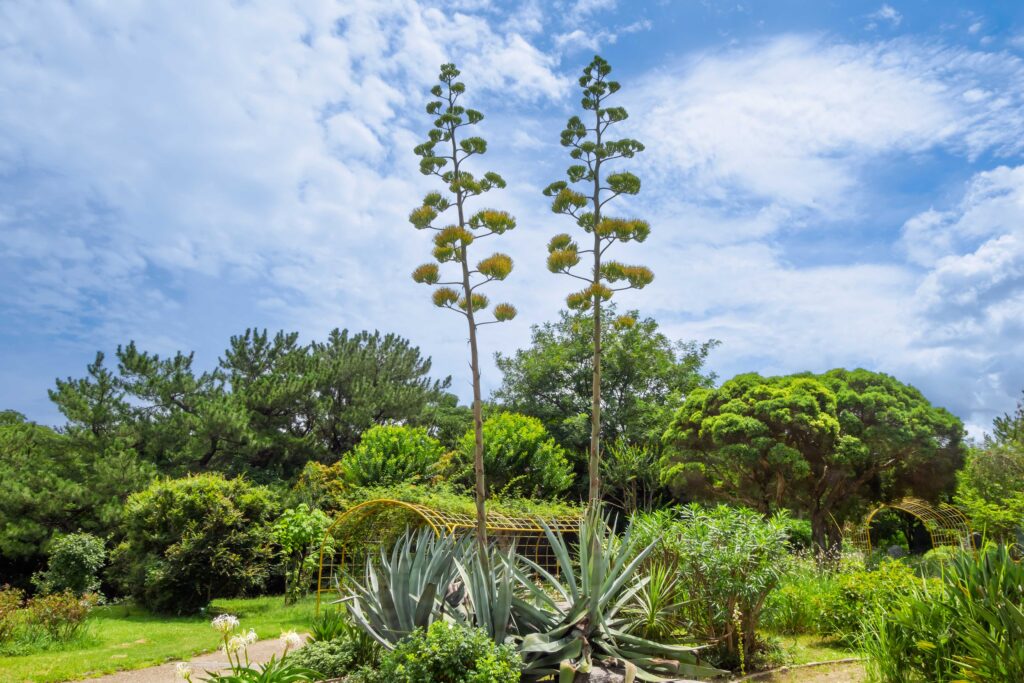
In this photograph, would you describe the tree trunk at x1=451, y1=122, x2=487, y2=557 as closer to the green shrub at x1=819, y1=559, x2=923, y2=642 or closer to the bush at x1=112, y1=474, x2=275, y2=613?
the green shrub at x1=819, y1=559, x2=923, y2=642

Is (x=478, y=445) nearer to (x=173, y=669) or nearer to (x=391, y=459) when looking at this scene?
(x=173, y=669)

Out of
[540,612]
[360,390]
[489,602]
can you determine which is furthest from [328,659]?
[360,390]

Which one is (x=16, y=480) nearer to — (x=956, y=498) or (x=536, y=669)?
(x=536, y=669)

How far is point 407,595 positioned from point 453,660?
1.02 meters

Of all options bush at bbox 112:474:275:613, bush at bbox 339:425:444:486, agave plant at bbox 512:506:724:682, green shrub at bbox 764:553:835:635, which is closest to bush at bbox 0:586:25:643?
bush at bbox 112:474:275:613

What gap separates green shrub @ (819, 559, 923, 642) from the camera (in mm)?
7353

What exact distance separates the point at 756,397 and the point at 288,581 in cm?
1010

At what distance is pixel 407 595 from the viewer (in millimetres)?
5480

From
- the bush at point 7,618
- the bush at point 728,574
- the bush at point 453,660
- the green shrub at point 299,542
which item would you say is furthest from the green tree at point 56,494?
the bush at point 728,574

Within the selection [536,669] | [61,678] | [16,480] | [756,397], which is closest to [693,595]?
[536,669]

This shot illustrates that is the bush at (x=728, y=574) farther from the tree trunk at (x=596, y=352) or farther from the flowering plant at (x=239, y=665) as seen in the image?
the flowering plant at (x=239, y=665)

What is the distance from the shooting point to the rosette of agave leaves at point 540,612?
508 centimetres

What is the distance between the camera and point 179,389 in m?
19.3

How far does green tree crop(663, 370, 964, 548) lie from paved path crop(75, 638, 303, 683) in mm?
9578
